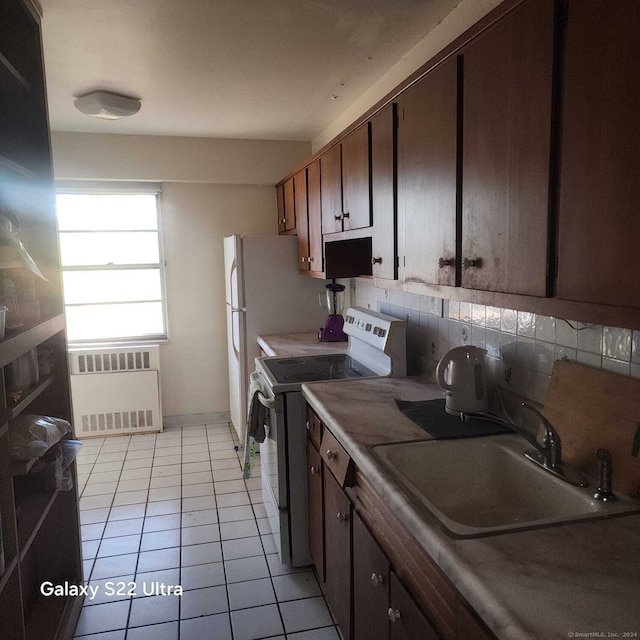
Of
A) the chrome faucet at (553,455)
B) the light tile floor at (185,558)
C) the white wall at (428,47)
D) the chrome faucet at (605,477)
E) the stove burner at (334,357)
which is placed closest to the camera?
the chrome faucet at (605,477)

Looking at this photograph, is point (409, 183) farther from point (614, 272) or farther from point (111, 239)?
point (111, 239)

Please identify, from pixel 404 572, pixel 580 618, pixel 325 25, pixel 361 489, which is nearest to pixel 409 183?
pixel 325 25

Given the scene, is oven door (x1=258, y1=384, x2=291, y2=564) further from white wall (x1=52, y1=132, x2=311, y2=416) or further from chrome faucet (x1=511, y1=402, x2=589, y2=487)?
white wall (x1=52, y1=132, x2=311, y2=416)

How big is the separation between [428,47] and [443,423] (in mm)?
1633

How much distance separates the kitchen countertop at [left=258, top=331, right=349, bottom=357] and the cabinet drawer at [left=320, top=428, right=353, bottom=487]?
1093mm

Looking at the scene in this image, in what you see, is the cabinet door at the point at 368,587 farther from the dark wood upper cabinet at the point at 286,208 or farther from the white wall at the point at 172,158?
the white wall at the point at 172,158

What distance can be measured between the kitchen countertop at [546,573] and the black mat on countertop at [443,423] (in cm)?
39

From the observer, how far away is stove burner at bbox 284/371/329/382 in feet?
8.03

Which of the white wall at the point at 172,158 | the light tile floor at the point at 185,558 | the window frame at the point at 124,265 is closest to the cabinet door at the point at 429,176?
the light tile floor at the point at 185,558

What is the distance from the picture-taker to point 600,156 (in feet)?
3.21

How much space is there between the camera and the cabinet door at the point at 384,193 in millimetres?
1953

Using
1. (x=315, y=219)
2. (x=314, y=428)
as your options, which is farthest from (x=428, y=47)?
(x=314, y=428)

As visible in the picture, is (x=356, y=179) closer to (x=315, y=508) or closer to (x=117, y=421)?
(x=315, y=508)

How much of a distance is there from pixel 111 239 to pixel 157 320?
77cm
